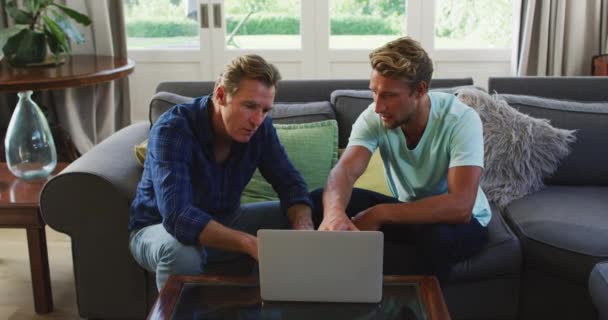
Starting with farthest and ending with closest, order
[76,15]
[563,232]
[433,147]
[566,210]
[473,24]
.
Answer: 1. [473,24]
2. [76,15]
3. [566,210]
4. [563,232]
5. [433,147]

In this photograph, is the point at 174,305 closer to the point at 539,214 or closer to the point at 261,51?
the point at 539,214

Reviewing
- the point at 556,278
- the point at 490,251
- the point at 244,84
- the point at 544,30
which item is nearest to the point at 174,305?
the point at 244,84

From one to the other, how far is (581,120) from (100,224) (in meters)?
A: 1.74

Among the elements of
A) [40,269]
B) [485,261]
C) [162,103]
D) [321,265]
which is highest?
[162,103]

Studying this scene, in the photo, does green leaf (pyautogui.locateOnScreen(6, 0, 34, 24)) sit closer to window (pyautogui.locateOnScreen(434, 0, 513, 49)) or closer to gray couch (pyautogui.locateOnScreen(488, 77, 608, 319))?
gray couch (pyautogui.locateOnScreen(488, 77, 608, 319))

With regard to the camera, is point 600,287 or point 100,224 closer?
point 600,287

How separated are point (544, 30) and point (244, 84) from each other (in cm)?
264

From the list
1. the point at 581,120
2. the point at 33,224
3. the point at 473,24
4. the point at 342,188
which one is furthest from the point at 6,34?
the point at 473,24

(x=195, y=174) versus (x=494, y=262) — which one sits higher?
(x=195, y=174)

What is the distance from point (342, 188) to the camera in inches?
80.7

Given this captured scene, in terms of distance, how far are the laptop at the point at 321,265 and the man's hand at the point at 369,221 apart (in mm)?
380

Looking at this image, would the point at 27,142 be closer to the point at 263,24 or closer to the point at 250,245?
the point at 250,245

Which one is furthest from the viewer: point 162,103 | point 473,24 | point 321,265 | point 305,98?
point 473,24

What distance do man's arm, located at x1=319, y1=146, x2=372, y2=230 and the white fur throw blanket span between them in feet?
1.99
